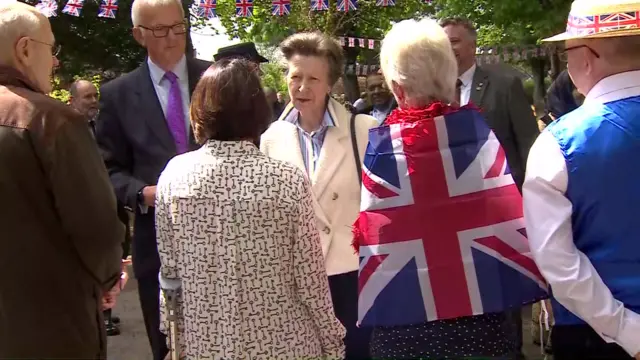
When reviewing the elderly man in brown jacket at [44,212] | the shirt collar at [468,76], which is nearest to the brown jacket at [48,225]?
the elderly man in brown jacket at [44,212]

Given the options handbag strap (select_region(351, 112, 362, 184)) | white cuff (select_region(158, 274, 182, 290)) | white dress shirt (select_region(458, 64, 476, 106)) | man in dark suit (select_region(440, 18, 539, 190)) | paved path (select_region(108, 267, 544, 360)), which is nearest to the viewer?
white cuff (select_region(158, 274, 182, 290))

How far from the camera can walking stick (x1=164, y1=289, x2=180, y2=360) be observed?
8.24ft

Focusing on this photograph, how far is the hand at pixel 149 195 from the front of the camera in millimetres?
3111

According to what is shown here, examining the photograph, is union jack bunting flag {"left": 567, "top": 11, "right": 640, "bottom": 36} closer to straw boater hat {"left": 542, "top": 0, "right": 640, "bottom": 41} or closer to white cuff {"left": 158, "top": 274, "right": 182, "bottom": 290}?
straw boater hat {"left": 542, "top": 0, "right": 640, "bottom": 41}

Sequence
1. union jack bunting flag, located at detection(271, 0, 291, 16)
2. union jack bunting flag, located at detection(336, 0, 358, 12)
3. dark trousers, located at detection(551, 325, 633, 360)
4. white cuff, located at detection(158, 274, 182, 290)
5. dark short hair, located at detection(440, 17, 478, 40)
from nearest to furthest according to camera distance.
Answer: dark trousers, located at detection(551, 325, 633, 360) < white cuff, located at detection(158, 274, 182, 290) < dark short hair, located at detection(440, 17, 478, 40) < union jack bunting flag, located at detection(271, 0, 291, 16) < union jack bunting flag, located at detection(336, 0, 358, 12)

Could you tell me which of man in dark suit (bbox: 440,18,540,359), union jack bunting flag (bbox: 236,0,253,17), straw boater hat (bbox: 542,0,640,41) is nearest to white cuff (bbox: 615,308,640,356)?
straw boater hat (bbox: 542,0,640,41)

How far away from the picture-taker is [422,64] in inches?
91.7

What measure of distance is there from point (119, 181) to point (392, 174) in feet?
4.73

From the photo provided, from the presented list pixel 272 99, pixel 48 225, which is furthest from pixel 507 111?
pixel 48 225

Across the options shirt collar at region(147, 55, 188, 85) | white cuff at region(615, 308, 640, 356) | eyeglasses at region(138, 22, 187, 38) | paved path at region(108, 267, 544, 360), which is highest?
eyeglasses at region(138, 22, 187, 38)

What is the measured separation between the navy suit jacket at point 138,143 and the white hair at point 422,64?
4.06 feet

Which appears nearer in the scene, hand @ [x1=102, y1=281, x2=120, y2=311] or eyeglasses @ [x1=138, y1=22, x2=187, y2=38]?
hand @ [x1=102, y1=281, x2=120, y2=311]

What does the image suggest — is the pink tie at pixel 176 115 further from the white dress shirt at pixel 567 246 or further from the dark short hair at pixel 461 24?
the dark short hair at pixel 461 24

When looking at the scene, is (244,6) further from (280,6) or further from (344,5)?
(344,5)
